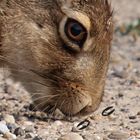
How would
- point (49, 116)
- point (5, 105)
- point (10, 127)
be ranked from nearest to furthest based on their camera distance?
point (10, 127) < point (49, 116) < point (5, 105)

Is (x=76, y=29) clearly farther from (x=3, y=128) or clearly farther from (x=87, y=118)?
(x=3, y=128)

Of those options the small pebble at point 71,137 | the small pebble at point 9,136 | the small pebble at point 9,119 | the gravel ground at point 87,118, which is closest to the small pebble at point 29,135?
the gravel ground at point 87,118

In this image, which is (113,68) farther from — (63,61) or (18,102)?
(63,61)

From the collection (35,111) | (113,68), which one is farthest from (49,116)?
(113,68)

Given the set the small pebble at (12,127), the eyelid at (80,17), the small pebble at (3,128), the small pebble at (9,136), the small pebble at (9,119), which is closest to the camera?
the small pebble at (9,136)

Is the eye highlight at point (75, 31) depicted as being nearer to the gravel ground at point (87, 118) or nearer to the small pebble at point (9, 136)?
the gravel ground at point (87, 118)

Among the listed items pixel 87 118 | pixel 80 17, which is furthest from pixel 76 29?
pixel 87 118

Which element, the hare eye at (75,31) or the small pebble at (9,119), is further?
the small pebble at (9,119)

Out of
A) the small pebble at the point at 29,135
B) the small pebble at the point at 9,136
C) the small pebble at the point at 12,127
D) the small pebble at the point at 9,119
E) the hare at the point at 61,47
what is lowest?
the small pebble at the point at 9,136
